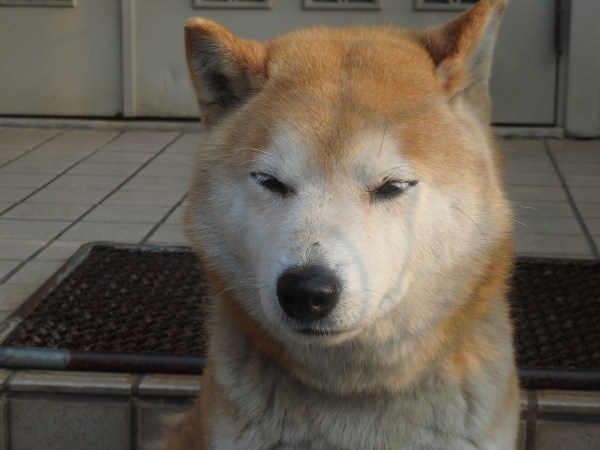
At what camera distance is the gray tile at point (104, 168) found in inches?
254

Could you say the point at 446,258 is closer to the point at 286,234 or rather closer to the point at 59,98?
Result: the point at 286,234

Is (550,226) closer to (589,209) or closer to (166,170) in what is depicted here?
(589,209)

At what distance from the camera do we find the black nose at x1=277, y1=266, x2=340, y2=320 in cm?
215

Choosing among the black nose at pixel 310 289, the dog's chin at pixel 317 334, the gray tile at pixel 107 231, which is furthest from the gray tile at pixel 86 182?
the black nose at pixel 310 289

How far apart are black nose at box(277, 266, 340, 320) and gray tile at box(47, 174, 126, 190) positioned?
4099 millimetres

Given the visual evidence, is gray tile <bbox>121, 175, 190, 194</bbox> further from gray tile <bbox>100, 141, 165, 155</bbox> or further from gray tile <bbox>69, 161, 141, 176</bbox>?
gray tile <bbox>100, 141, 165, 155</bbox>

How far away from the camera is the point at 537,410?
327 centimetres

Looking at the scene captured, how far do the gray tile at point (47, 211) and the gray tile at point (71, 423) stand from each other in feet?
7.11

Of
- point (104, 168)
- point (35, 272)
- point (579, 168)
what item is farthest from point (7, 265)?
point (579, 168)

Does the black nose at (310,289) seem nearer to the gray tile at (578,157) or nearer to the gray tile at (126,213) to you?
the gray tile at (126,213)

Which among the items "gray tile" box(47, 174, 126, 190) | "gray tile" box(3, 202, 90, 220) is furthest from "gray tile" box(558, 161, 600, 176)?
"gray tile" box(3, 202, 90, 220)

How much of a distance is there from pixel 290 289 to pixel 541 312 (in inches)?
86.8

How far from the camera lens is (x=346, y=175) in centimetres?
233

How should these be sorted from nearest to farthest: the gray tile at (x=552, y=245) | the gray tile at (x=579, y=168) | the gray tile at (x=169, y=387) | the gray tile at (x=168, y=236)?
1. the gray tile at (x=169, y=387)
2. the gray tile at (x=552, y=245)
3. the gray tile at (x=168, y=236)
4. the gray tile at (x=579, y=168)
